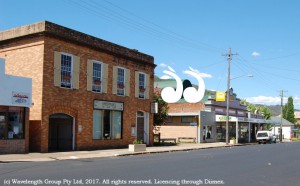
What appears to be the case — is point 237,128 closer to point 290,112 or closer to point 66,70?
point 66,70

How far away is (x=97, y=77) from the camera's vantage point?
2977 cm

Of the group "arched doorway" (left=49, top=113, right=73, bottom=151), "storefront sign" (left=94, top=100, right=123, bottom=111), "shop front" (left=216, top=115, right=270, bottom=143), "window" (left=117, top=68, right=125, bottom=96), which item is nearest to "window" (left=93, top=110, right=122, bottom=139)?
"storefront sign" (left=94, top=100, right=123, bottom=111)

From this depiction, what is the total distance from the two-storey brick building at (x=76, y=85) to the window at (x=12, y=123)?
1.38 m

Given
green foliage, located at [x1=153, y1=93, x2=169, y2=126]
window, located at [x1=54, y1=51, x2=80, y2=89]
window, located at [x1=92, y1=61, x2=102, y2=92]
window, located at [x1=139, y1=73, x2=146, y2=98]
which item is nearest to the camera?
window, located at [x1=54, y1=51, x2=80, y2=89]

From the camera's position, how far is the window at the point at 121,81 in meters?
31.9

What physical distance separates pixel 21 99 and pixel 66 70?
4.39 m

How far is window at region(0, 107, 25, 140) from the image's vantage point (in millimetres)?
22953

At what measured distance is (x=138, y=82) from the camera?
3412 cm

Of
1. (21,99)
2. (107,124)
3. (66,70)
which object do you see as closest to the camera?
(21,99)

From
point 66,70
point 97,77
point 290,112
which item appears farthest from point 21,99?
point 290,112

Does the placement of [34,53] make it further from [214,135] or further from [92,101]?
[214,135]

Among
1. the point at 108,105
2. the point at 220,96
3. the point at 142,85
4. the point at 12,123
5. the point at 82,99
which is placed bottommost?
the point at 12,123

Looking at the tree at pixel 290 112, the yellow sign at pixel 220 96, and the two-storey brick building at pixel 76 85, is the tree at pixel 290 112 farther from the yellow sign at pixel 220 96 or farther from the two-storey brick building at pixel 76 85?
the two-storey brick building at pixel 76 85

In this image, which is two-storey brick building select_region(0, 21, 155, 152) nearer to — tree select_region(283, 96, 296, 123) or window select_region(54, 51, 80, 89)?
window select_region(54, 51, 80, 89)
